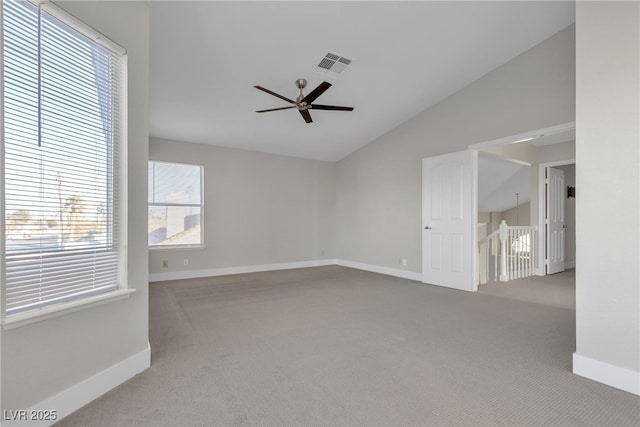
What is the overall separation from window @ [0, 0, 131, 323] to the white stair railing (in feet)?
17.0

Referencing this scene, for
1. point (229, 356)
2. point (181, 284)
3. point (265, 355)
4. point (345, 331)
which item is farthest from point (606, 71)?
point (181, 284)

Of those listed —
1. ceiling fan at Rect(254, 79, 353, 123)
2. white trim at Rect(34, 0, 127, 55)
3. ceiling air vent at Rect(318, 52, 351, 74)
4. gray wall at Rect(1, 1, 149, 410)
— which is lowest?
gray wall at Rect(1, 1, 149, 410)

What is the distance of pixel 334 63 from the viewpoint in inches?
149

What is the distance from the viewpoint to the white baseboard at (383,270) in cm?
537

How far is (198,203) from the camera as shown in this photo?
5.66m

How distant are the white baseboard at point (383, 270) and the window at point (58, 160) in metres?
4.54

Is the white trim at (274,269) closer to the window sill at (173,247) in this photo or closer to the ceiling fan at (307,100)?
the window sill at (173,247)

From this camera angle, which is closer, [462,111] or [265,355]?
[265,355]

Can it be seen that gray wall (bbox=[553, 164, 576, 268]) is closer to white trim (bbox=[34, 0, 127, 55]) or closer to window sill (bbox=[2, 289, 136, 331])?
white trim (bbox=[34, 0, 127, 55])

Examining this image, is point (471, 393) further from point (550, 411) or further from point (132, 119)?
point (132, 119)

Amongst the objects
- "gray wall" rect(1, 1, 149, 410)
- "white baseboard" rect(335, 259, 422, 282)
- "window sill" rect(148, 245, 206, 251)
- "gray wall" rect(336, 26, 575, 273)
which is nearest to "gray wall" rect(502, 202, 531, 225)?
"gray wall" rect(336, 26, 575, 273)

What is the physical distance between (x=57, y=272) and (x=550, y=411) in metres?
2.82

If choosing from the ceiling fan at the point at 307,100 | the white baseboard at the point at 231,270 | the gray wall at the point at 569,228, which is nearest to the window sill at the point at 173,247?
the white baseboard at the point at 231,270

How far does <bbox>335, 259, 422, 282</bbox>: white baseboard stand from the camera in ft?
17.6
